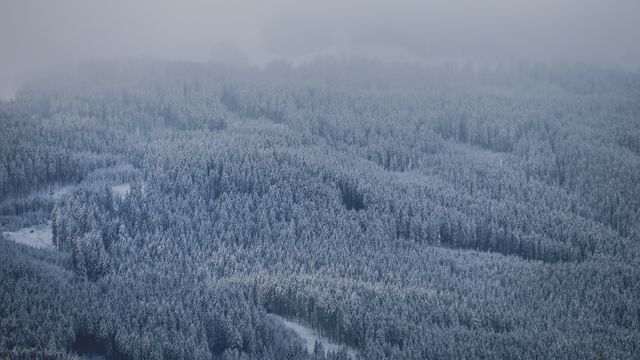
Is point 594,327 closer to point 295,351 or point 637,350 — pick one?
point 637,350

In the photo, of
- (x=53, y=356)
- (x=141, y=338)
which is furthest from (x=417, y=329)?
(x=53, y=356)

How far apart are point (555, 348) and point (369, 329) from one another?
34.8m

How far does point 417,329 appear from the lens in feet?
614

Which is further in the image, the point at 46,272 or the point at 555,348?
the point at 46,272

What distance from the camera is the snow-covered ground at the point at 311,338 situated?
18745 centimetres

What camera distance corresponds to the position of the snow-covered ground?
615ft

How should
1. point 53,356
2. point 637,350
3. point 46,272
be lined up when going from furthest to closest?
point 46,272 → point 637,350 → point 53,356

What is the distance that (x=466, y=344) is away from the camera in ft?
589

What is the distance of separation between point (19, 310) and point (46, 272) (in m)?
24.1

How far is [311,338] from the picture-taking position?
633ft

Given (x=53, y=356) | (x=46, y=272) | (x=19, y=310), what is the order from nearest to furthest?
(x=53, y=356), (x=19, y=310), (x=46, y=272)

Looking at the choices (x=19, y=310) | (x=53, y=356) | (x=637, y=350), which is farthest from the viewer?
(x=637, y=350)

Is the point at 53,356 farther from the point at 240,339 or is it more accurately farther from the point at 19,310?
the point at 240,339

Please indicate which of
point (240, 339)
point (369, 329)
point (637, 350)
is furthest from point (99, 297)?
point (637, 350)
